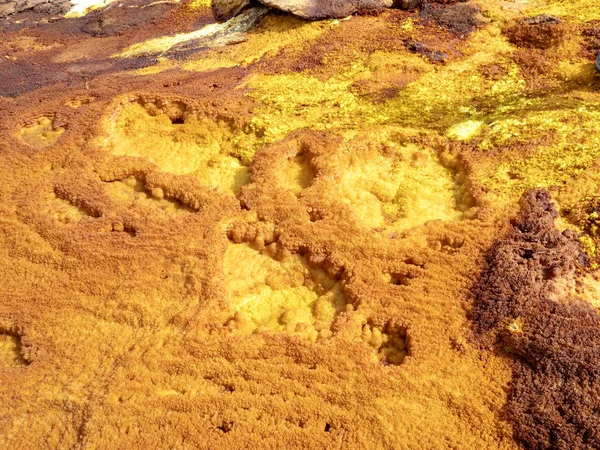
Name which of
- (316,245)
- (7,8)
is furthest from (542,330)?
(7,8)

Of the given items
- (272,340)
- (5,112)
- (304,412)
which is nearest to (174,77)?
(5,112)

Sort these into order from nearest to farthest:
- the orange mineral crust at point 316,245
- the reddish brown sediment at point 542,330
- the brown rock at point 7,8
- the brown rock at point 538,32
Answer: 1. the reddish brown sediment at point 542,330
2. the orange mineral crust at point 316,245
3. the brown rock at point 538,32
4. the brown rock at point 7,8

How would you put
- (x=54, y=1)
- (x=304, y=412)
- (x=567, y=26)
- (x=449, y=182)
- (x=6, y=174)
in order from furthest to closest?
(x=54, y=1), (x=567, y=26), (x=6, y=174), (x=449, y=182), (x=304, y=412)

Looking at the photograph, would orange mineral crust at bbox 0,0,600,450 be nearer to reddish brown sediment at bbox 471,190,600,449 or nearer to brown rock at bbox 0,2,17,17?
reddish brown sediment at bbox 471,190,600,449

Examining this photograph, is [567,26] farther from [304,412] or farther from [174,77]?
[304,412]

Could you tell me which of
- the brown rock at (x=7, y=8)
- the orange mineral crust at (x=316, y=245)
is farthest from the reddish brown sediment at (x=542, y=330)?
the brown rock at (x=7, y=8)

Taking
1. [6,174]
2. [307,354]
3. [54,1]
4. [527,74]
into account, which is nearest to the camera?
[307,354]

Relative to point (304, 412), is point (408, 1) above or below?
above

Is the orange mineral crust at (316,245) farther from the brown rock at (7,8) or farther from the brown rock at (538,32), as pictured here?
the brown rock at (7,8)

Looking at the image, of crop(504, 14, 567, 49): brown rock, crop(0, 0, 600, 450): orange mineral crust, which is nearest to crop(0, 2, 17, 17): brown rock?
crop(0, 0, 600, 450): orange mineral crust
